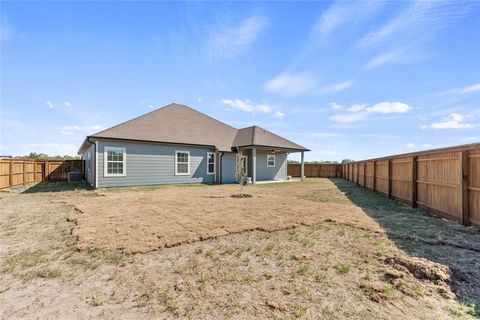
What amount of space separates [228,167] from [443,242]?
14.4 m

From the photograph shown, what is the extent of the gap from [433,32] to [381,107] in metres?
15.0

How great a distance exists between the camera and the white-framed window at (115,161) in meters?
12.9

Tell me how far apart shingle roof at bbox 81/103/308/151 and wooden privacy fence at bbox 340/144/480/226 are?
9.62 meters

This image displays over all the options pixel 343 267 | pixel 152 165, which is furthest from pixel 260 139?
pixel 343 267

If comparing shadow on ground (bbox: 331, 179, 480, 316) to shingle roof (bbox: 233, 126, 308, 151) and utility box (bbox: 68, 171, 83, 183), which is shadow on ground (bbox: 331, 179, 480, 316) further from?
utility box (bbox: 68, 171, 83, 183)

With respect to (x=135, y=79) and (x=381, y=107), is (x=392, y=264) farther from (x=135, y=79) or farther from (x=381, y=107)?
(x=381, y=107)

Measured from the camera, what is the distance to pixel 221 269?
3318 mm

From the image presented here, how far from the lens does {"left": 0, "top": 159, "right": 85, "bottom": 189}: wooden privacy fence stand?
43.2ft

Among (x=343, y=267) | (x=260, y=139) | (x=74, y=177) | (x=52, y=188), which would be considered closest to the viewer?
(x=343, y=267)

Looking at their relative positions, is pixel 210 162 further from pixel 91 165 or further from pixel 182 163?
pixel 91 165

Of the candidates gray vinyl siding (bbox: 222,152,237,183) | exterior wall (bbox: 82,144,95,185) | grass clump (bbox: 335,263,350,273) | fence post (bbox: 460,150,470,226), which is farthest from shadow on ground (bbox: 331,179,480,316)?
exterior wall (bbox: 82,144,95,185)

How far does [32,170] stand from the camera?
16.8 m

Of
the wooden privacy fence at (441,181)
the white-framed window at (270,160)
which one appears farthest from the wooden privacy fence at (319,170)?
the wooden privacy fence at (441,181)

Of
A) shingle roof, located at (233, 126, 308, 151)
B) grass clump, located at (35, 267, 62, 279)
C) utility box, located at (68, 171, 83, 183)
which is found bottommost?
grass clump, located at (35, 267, 62, 279)
